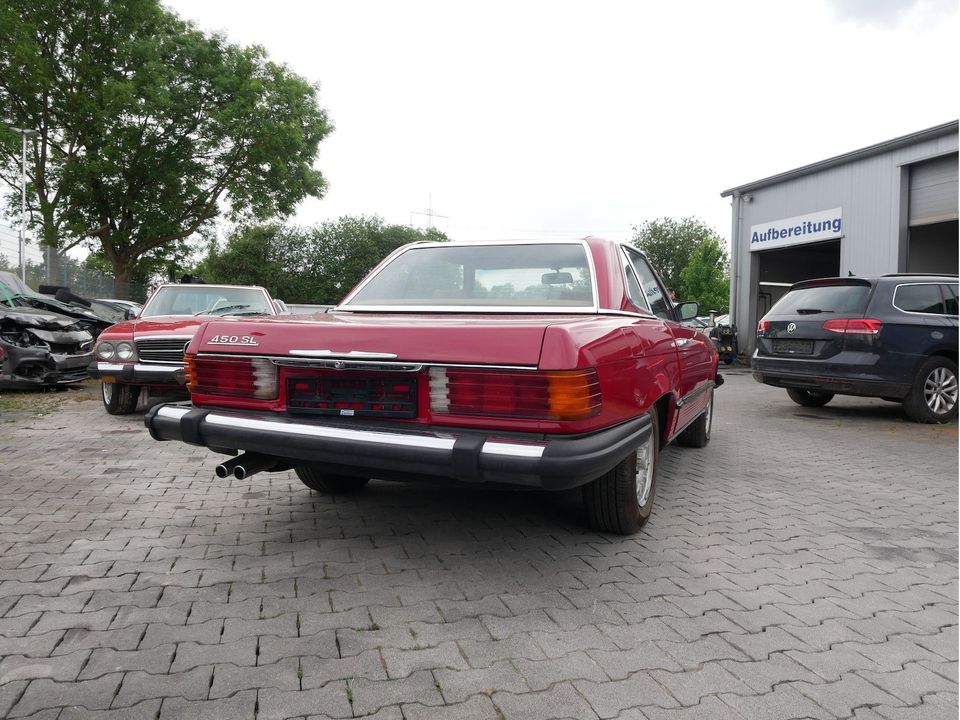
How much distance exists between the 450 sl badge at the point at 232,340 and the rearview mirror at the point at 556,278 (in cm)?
155

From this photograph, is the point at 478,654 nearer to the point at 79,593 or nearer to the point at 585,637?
the point at 585,637

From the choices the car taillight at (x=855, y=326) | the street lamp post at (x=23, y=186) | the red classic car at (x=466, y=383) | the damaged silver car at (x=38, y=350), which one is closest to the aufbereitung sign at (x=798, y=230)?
the car taillight at (x=855, y=326)

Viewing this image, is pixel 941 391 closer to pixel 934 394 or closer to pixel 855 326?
pixel 934 394

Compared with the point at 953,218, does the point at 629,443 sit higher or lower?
lower

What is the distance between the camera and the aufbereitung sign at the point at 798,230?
16.9m

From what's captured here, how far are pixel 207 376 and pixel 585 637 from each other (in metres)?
2.13

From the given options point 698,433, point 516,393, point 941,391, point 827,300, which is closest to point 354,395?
point 516,393

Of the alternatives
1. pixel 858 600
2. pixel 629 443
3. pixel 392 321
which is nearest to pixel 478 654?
pixel 629 443

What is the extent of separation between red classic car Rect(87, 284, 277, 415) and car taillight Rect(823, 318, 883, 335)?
6422mm

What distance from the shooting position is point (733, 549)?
3564 mm

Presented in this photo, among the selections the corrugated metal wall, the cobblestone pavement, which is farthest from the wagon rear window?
the corrugated metal wall

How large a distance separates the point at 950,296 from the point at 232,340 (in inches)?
327

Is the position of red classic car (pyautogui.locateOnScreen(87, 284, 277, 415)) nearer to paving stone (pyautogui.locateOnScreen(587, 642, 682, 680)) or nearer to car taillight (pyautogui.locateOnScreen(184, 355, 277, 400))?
car taillight (pyautogui.locateOnScreen(184, 355, 277, 400))

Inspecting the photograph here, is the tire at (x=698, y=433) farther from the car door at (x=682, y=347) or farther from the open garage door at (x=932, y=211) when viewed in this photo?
the open garage door at (x=932, y=211)
